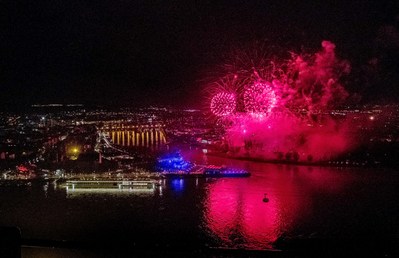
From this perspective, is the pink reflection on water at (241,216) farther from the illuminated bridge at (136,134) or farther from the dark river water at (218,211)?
the illuminated bridge at (136,134)

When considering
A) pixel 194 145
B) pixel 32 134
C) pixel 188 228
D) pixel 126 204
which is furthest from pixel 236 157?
pixel 32 134

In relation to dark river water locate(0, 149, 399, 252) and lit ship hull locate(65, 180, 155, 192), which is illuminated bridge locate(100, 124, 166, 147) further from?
dark river water locate(0, 149, 399, 252)

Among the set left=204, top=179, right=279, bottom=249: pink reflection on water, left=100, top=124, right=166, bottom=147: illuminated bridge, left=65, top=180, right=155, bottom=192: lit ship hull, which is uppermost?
left=100, top=124, right=166, bottom=147: illuminated bridge

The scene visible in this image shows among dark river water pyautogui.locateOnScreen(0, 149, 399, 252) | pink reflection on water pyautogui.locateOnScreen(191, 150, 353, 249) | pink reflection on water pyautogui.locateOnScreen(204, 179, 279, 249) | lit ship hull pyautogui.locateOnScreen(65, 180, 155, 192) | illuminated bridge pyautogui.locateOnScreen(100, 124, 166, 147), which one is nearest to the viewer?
pink reflection on water pyautogui.locateOnScreen(204, 179, 279, 249)

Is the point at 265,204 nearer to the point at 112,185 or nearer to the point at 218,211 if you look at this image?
the point at 218,211

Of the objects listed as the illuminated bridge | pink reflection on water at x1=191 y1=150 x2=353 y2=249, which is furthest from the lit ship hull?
the illuminated bridge

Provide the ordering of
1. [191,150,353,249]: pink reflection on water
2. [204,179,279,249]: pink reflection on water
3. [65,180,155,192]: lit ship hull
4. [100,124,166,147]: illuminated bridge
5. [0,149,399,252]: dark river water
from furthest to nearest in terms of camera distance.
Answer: [100,124,166,147]: illuminated bridge → [65,180,155,192]: lit ship hull → [191,150,353,249]: pink reflection on water → [0,149,399,252]: dark river water → [204,179,279,249]: pink reflection on water

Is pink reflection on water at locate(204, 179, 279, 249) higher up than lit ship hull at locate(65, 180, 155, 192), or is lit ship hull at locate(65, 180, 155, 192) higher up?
lit ship hull at locate(65, 180, 155, 192)

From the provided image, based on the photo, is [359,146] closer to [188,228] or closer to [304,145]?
[304,145]
